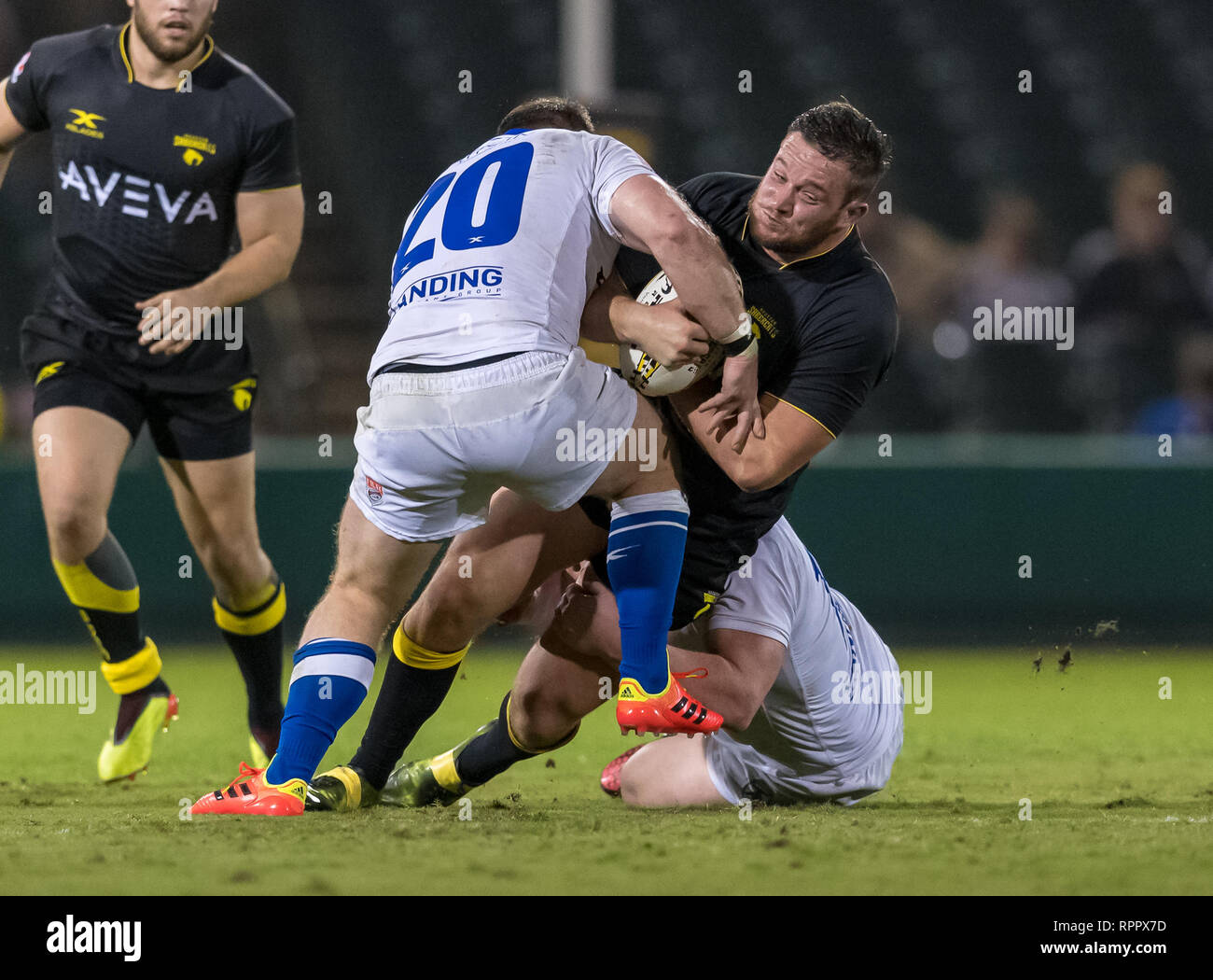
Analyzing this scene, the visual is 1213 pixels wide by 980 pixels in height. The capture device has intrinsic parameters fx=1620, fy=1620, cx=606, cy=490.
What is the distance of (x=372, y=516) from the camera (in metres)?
3.74

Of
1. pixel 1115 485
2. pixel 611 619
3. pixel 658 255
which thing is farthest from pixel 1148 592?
pixel 658 255

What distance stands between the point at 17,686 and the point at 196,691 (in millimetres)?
735

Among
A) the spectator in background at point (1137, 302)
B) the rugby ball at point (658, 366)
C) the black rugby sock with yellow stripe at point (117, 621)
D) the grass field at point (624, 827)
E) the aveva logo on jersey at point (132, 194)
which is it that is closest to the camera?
the grass field at point (624, 827)

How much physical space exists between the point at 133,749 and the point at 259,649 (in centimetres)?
56

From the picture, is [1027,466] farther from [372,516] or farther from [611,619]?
[372,516]

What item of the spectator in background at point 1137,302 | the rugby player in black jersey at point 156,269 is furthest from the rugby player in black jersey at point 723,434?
the spectator in background at point 1137,302

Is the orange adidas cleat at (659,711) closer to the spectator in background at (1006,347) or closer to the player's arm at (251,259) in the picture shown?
the player's arm at (251,259)

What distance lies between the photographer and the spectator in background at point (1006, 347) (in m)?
9.29

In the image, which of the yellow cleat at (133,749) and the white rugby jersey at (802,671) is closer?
the white rugby jersey at (802,671)

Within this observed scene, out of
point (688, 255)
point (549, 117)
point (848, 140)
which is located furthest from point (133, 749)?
point (848, 140)

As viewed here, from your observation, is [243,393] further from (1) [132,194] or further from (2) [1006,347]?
(2) [1006,347]

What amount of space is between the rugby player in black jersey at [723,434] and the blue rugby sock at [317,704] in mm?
195

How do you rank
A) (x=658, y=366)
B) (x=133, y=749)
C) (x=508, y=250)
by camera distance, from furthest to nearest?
1. (x=133, y=749)
2. (x=658, y=366)
3. (x=508, y=250)

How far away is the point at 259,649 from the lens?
17.6 feet
